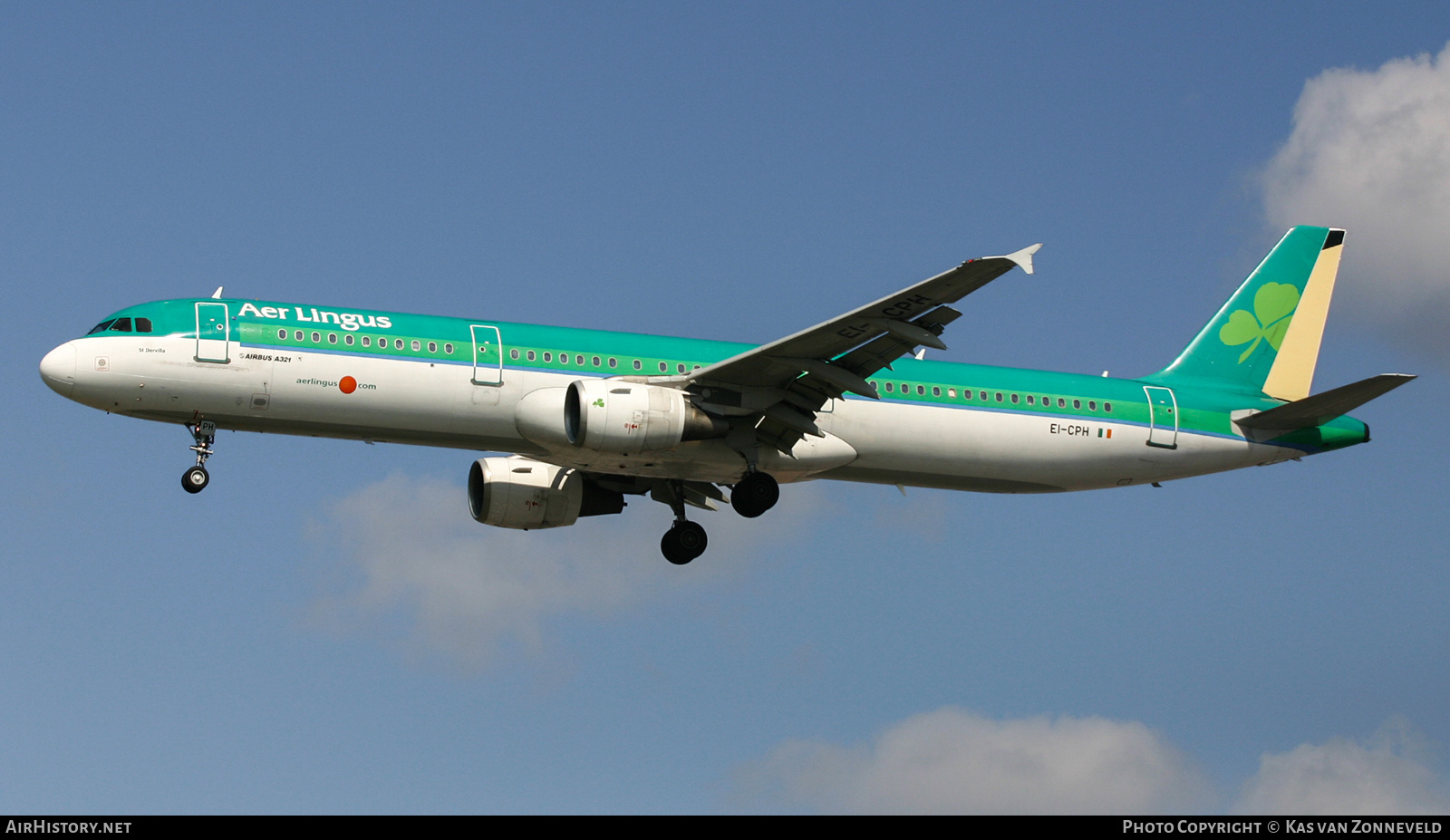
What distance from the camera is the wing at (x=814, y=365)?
2986 cm

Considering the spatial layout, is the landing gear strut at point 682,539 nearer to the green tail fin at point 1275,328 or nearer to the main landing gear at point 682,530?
the main landing gear at point 682,530

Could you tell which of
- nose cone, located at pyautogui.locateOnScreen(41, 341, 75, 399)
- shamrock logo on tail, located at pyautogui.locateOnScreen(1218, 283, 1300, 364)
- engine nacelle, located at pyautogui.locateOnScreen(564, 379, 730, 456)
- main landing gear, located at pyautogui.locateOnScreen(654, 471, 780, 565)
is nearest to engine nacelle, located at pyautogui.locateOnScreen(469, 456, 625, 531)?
main landing gear, located at pyautogui.locateOnScreen(654, 471, 780, 565)

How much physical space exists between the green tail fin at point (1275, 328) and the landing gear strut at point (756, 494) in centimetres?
1079

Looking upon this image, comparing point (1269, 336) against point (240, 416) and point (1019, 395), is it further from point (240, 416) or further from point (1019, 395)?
point (240, 416)

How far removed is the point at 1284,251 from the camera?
4097 cm

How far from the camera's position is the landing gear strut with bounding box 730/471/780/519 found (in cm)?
3334

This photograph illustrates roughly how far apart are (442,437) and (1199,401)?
1744 centimetres

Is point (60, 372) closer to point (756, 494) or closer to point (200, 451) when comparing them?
point (200, 451)

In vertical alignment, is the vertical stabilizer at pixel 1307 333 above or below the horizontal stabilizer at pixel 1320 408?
above

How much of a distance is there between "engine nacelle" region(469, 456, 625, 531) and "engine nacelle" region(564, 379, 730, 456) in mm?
5429

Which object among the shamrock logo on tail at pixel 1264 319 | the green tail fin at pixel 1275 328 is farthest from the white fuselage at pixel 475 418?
the shamrock logo on tail at pixel 1264 319

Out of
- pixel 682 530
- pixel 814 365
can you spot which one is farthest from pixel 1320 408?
pixel 682 530

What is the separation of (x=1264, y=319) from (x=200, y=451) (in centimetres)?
2510

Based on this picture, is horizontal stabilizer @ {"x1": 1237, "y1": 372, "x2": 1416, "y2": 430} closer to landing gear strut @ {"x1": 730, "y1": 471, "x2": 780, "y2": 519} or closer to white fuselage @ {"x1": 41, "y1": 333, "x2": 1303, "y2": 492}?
white fuselage @ {"x1": 41, "y1": 333, "x2": 1303, "y2": 492}
